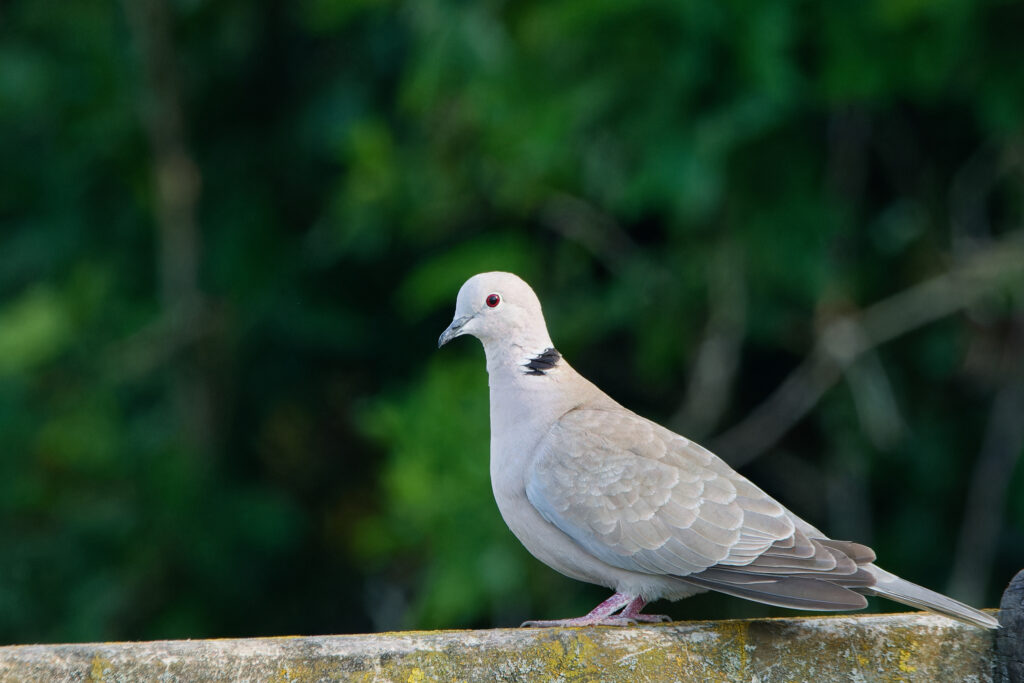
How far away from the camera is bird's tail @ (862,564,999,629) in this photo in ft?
7.78

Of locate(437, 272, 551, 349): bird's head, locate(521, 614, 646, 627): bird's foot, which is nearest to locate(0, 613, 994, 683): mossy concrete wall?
locate(521, 614, 646, 627): bird's foot

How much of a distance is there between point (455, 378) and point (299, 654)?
4249mm

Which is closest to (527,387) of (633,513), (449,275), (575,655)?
(633,513)

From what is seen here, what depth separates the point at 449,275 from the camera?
6457 millimetres

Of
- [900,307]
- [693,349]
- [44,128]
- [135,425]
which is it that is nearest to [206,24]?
[44,128]

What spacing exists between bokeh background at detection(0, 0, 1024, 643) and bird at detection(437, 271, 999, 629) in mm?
2666

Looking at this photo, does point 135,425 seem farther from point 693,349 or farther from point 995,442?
point 995,442

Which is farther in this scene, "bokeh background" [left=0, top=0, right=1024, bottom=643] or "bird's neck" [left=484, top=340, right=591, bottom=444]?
"bokeh background" [left=0, top=0, right=1024, bottom=643]

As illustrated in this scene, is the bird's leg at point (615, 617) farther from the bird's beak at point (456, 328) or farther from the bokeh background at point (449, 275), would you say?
the bokeh background at point (449, 275)

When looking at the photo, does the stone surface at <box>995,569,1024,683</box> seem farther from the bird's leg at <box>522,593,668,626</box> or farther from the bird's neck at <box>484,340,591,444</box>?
the bird's neck at <box>484,340,591,444</box>

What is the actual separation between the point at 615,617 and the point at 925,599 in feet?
2.20

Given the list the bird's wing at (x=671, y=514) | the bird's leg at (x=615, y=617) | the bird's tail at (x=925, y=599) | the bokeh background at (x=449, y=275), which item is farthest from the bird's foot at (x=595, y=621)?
the bokeh background at (x=449, y=275)

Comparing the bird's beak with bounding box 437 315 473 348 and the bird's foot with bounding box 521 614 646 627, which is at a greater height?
the bird's beak with bounding box 437 315 473 348

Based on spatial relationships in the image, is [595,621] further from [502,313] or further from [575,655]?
[502,313]
